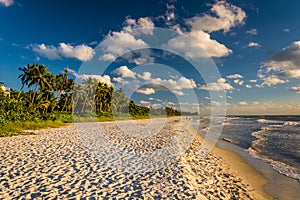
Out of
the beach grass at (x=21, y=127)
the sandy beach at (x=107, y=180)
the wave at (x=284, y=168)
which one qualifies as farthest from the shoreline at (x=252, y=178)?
the beach grass at (x=21, y=127)

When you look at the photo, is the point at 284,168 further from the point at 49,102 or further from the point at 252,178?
the point at 49,102

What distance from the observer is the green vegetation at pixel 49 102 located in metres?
23.2

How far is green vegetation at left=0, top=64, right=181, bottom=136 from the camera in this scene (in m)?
23.2

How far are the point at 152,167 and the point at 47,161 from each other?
4.69m

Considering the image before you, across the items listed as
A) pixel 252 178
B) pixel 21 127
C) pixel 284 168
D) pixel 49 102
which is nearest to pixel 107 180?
pixel 252 178

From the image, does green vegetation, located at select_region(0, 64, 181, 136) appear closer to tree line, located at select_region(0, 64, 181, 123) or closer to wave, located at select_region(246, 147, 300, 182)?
tree line, located at select_region(0, 64, 181, 123)

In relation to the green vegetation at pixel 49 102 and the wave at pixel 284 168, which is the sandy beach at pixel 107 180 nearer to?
the wave at pixel 284 168

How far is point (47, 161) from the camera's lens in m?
9.40

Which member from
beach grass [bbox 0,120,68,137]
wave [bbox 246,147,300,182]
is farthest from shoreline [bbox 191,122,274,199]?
beach grass [bbox 0,120,68,137]

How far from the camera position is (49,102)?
133ft

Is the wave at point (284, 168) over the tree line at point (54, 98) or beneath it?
beneath

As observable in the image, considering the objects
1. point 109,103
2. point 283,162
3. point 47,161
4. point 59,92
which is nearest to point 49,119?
point 59,92

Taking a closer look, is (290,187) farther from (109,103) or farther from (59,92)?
(109,103)

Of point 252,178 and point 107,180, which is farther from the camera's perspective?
point 252,178
